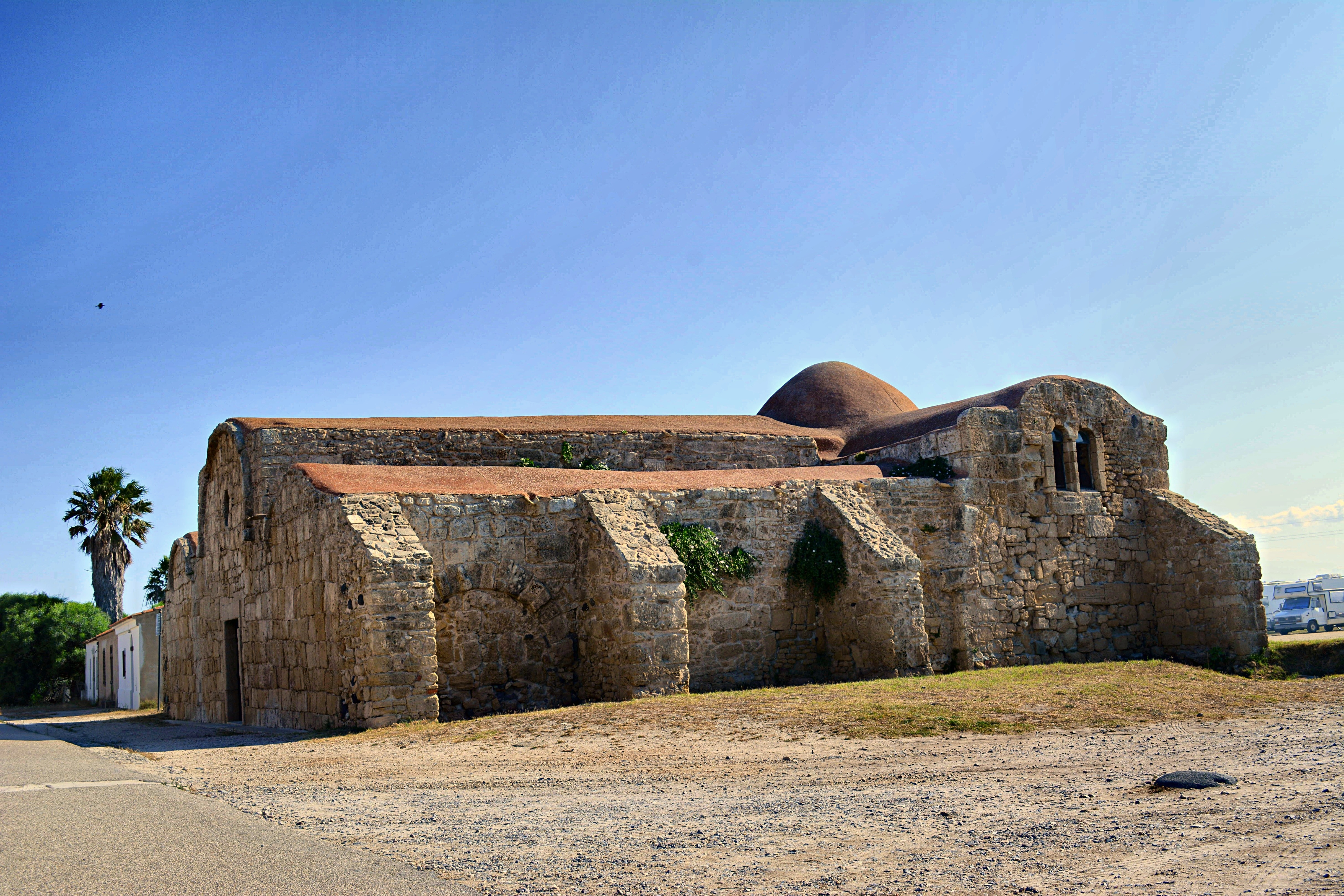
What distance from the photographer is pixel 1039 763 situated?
6828 millimetres

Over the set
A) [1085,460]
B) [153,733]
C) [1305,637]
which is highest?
[1085,460]

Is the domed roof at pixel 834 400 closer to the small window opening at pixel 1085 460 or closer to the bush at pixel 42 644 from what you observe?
the small window opening at pixel 1085 460

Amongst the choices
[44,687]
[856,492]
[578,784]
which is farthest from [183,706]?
[44,687]

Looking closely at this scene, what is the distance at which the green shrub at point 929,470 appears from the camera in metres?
15.7

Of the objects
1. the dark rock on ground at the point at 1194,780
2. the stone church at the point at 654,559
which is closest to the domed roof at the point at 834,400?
the stone church at the point at 654,559

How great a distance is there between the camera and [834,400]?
74.2 ft

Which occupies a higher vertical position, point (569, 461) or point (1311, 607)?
point (569, 461)

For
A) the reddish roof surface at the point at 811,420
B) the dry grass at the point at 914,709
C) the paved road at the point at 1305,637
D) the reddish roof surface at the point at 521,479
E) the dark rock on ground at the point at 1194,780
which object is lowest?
the paved road at the point at 1305,637

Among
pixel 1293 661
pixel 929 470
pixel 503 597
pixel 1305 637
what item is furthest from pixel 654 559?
pixel 1305 637

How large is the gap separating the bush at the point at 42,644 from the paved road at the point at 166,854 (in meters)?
32.1

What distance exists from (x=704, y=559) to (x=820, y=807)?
7291 mm

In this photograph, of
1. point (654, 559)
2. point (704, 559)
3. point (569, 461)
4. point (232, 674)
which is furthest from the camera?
point (569, 461)

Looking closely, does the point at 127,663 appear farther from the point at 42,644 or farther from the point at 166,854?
the point at 166,854

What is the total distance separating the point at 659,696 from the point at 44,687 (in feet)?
106
